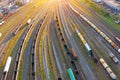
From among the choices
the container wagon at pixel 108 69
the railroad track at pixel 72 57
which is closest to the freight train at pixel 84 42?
the railroad track at pixel 72 57

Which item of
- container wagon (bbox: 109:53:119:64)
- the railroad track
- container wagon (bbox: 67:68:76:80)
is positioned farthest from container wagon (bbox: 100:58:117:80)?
container wagon (bbox: 67:68:76:80)

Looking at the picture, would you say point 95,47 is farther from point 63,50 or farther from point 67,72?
point 67,72

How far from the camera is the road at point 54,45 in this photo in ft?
224

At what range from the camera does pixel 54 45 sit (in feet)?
282

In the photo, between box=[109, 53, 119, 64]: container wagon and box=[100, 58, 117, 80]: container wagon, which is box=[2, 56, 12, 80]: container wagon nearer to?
box=[100, 58, 117, 80]: container wagon

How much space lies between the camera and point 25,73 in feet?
229

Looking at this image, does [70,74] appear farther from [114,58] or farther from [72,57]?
[114,58]

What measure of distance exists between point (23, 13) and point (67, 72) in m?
77.9

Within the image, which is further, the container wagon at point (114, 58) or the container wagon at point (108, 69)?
the container wagon at point (114, 58)

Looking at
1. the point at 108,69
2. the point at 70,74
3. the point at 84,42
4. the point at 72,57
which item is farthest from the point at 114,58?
the point at 70,74

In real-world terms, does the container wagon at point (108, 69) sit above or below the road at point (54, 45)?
Answer: above

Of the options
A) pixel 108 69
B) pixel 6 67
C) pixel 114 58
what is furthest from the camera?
pixel 6 67

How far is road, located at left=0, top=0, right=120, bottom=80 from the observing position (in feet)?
224

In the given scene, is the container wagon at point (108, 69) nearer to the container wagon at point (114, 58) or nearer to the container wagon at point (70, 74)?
the container wagon at point (114, 58)
